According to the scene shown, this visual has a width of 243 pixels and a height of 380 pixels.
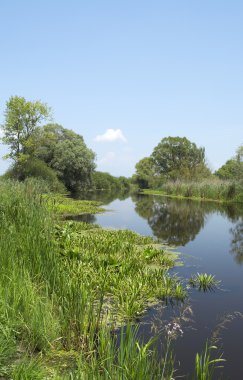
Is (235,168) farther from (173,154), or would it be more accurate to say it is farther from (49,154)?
(173,154)

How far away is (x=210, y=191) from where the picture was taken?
48406 millimetres

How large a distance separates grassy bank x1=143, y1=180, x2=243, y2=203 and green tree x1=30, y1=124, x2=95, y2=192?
13.0m

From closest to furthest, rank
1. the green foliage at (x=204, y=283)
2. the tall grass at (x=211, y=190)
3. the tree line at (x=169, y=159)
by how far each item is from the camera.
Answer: the green foliage at (x=204, y=283) → the tall grass at (x=211, y=190) → the tree line at (x=169, y=159)

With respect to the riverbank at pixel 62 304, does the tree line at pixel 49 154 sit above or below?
above

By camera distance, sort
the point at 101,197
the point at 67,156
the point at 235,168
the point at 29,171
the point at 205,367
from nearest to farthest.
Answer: the point at 205,367, the point at 29,171, the point at 235,168, the point at 67,156, the point at 101,197

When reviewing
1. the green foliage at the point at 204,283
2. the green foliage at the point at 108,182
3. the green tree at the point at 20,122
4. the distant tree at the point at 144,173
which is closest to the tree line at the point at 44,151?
the green tree at the point at 20,122

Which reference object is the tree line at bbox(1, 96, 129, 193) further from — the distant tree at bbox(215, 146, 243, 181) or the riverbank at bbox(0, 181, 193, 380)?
the riverbank at bbox(0, 181, 193, 380)

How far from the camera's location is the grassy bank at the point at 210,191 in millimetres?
43938

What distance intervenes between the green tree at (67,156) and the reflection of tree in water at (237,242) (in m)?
30.6

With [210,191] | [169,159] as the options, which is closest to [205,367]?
[210,191]

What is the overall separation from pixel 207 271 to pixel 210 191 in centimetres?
3741

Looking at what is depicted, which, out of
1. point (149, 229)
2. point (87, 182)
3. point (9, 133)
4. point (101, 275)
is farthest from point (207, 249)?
point (87, 182)

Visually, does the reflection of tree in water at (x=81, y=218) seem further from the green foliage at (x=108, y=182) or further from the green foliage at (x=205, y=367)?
the green foliage at (x=108, y=182)

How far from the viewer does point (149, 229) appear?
70.7 feet
